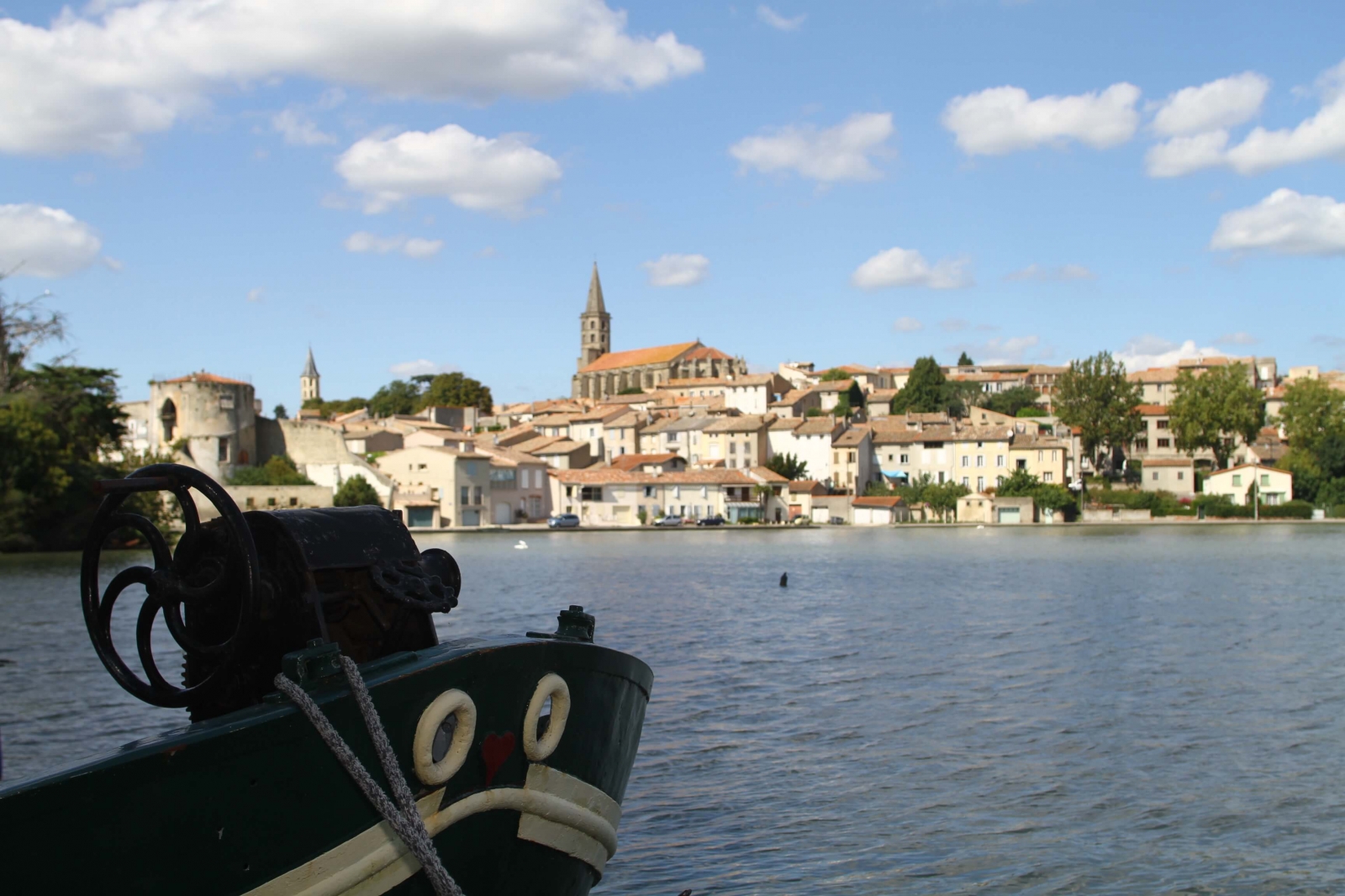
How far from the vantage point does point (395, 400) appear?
13362 cm

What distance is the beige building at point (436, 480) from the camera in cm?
7625

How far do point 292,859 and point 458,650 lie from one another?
1011 mm

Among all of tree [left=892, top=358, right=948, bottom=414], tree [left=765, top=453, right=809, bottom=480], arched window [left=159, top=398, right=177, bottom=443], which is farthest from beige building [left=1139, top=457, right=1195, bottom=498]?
arched window [left=159, top=398, right=177, bottom=443]

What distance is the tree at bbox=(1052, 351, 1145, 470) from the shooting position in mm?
95438

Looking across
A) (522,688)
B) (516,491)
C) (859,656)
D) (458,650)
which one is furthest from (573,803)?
(516,491)

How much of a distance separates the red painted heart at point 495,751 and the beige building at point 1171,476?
92.7 metres

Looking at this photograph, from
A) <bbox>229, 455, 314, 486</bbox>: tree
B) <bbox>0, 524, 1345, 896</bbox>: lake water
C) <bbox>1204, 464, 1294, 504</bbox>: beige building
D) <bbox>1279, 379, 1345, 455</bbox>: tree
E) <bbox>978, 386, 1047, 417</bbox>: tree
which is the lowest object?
<bbox>0, 524, 1345, 896</bbox>: lake water

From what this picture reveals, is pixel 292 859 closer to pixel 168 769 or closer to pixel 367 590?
pixel 168 769

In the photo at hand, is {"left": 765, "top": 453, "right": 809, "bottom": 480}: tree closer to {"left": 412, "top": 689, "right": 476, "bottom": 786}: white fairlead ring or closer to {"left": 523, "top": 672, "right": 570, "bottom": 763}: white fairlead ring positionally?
{"left": 523, "top": 672, "right": 570, "bottom": 763}: white fairlead ring

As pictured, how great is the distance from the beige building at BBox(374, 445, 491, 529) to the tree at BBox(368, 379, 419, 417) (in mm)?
53118

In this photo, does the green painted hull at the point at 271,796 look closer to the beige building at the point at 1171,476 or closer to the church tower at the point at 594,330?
the beige building at the point at 1171,476

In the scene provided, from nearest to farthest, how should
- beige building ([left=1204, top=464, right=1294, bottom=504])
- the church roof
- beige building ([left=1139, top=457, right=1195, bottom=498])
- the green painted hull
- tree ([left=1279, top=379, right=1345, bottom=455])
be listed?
the green painted hull → beige building ([left=1204, top=464, right=1294, bottom=504]) → tree ([left=1279, top=379, right=1345, bottom=455]) → beige building ([left=1139, top=457, right=1195, bottom=498]) → the church roof

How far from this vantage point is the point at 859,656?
21.6 metres

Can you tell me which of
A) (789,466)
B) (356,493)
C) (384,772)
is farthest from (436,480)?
(384,772)
